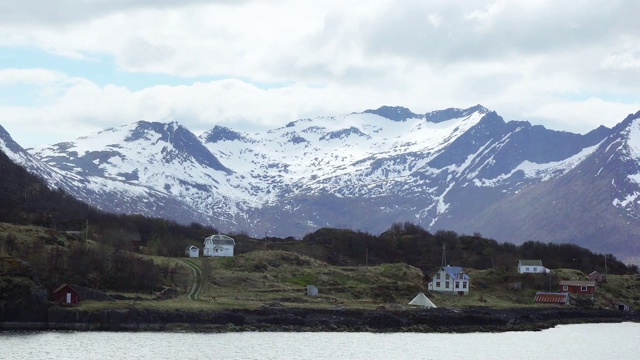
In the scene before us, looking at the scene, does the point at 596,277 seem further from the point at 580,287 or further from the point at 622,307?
the point at 622,307

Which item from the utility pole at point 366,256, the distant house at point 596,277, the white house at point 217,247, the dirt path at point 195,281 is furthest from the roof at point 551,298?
the dirt path at point 195,281

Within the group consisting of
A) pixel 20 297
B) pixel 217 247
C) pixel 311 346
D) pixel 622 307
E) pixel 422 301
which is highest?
pixel 217 247

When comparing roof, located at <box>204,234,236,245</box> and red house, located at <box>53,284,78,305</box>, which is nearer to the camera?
red house, located at <box>53,284,78,305</box>

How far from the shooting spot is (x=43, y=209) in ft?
600

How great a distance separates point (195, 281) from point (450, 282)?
33.3 metres

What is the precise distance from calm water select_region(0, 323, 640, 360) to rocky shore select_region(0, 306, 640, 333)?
312 cm

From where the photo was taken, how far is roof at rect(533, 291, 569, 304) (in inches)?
5792

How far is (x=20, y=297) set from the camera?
3885 inches

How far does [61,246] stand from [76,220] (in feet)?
164

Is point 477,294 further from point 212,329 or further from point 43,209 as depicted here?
point 43,209

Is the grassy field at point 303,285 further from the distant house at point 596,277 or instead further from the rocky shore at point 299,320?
the rocky shore at point 299,320

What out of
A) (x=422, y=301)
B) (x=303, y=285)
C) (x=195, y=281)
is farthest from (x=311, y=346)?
(x=303, y=285)

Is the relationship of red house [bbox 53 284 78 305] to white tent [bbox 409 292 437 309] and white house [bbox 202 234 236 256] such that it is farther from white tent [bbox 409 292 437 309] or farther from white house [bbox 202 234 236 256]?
white house [bbox 202 234 236 256]

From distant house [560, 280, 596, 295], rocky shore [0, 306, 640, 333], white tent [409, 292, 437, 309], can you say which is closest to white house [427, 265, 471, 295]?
rocky shore [0, 306, 640, 333]
